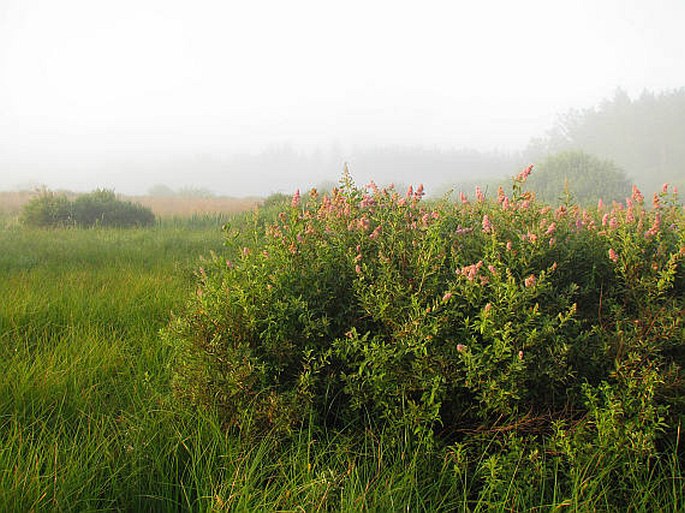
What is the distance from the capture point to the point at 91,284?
17.7ft

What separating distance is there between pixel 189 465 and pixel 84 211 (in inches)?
568

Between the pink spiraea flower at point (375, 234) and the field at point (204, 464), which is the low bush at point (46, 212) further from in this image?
the pink spiraea flower at point (375, 234)

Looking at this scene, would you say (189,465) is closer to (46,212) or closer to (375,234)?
(375,234)

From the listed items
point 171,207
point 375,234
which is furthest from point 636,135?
point 375,234

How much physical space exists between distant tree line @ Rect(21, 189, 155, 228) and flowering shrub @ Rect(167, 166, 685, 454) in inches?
484

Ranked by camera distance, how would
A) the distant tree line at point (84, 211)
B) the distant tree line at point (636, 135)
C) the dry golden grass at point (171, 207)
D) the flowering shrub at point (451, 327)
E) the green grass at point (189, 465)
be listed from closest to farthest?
the green grass at point (189, 465), the flowering shrub at point (451, 327), the distant tree line at point (84, 211), the dry golden grass at point (171, 207), the distant tree line at point (636, 135)

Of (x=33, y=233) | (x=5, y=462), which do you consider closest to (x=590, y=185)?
(x=33, y=233)

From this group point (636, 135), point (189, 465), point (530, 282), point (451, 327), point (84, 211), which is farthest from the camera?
point (636, 135)

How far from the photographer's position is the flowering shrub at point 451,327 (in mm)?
1974

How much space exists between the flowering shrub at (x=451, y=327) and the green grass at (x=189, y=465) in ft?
0.45

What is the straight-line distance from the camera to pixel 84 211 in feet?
48.1

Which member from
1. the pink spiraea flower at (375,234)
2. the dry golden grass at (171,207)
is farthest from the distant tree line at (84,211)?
the pink spiraea flower at (375,234)

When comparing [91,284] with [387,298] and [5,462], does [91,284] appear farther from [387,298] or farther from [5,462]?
[387,298]

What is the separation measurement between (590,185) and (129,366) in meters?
27.8
